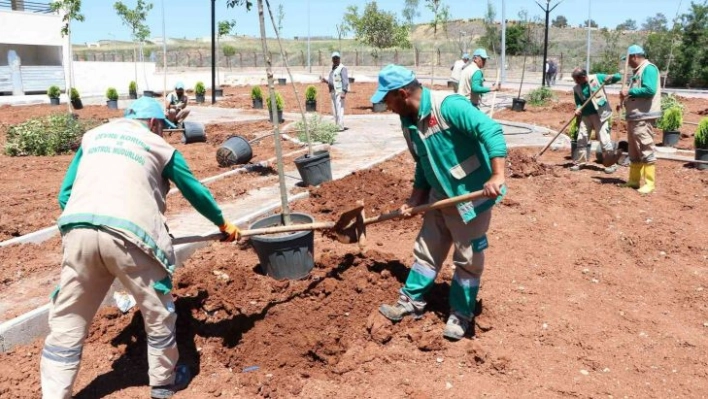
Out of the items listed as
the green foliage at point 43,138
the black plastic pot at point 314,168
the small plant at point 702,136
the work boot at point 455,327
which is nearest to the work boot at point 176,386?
the work boot at point 455,327

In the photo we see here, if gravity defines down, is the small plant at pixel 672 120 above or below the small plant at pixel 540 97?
below

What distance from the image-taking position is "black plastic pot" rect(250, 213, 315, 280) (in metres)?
4.16

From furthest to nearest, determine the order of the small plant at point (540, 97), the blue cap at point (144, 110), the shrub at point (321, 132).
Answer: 1. the small plant at point (540, 97)
2. the shrub at point (321, 132)
3. the blue cap at point (144, 110)

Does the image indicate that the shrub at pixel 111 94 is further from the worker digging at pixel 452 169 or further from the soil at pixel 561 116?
the worker digging at pixel 452 169

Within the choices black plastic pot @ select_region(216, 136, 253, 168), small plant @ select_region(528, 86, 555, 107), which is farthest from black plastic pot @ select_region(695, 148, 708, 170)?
small plant @ select_region(528, 86, 555, 107)

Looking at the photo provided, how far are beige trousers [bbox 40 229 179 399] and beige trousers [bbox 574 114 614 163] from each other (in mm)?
7023

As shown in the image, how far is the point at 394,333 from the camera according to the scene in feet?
11.9

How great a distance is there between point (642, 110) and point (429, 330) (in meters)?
5.00

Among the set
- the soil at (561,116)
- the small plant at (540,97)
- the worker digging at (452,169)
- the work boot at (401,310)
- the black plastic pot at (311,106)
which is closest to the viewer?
the worker digging at (452,169)

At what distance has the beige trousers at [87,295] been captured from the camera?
2706 mm

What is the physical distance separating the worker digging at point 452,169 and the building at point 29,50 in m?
25.9

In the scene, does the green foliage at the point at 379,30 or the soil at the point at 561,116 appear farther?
the green foliage at the point at 379,30

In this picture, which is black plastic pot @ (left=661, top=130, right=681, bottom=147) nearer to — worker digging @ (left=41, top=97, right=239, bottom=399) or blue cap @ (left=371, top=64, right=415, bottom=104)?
blue cap @ (left=371, top=64, right=415, bottom=104)

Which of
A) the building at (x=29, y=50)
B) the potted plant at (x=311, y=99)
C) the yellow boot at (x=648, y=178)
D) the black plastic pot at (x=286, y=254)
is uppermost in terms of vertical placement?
the building at (x=29, y=50)
